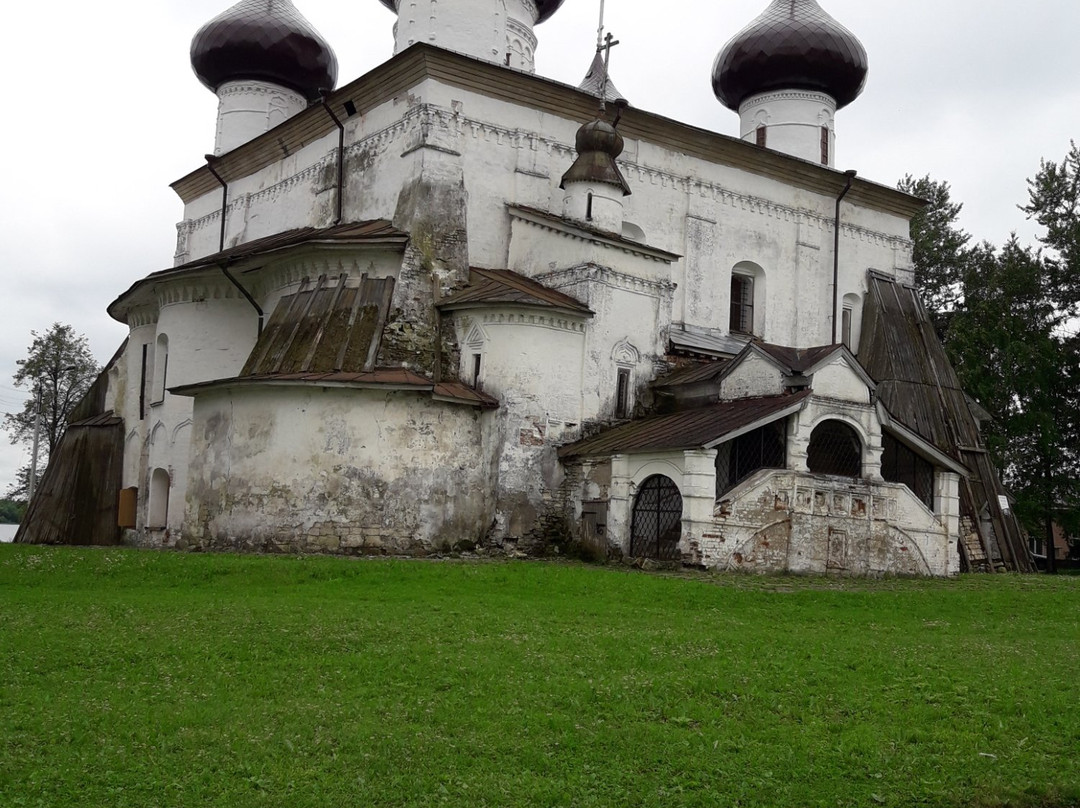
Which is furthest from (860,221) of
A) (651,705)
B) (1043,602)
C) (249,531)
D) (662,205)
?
(651,705)

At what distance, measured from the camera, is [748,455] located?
16.3 meters

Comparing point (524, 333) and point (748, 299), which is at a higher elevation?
point (748, 299)

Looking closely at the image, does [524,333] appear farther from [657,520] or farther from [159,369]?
[159,369]

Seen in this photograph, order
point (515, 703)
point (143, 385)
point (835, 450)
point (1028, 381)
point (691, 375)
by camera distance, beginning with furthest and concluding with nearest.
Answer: point (1028, 381) → point (143, 385) → point (691, 375) → point (835, 450) → point (515, 703)

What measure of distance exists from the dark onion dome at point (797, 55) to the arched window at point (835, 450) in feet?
38.5

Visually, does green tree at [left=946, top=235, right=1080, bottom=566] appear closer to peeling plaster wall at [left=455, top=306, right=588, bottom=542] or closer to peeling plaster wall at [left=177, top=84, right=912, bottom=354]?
peeling plaster wall at [left=177, top=84, right=912, bottom=354]

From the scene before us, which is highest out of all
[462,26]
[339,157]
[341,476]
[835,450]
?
[462,26]

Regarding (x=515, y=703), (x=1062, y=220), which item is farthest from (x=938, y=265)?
(x=515, y=703)

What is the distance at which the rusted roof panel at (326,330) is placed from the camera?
17.2 meters

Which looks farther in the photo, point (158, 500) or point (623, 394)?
point (158, 500)

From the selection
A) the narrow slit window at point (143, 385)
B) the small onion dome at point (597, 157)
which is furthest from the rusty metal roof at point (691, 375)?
the narrow slit window at point (143, 385)

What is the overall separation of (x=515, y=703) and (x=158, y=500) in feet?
53.9

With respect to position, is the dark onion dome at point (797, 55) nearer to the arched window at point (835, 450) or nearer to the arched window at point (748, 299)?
the arched window at point (748, 299)

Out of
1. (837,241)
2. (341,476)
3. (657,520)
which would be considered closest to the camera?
(657,520)
